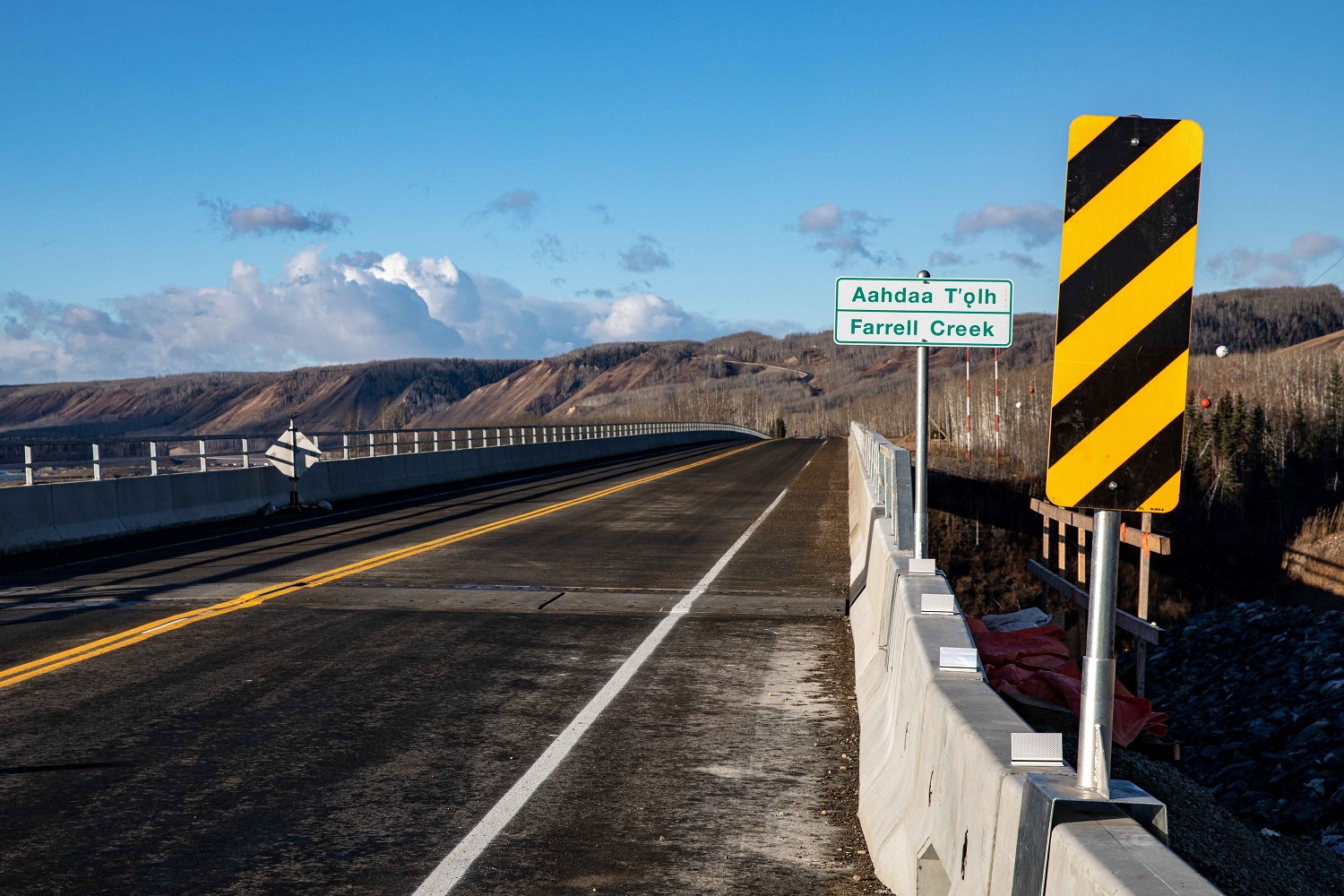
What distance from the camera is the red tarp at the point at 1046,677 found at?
27.5 feet

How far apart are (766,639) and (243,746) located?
4.74 meters

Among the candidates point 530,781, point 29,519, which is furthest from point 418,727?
point 29,519

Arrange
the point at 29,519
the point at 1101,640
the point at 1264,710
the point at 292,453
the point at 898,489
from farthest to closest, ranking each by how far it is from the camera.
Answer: the point at 1264,710 < the point at 292,453 < the point at 29,519 < the point at 898,489 < the point at 1101,640

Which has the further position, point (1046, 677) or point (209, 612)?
point (209, 612)

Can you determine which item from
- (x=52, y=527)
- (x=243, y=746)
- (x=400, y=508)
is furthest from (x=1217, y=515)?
(x=243, y=746)

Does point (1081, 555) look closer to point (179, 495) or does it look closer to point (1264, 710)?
point (1264, 710)

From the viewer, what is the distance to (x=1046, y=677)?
28.1ft

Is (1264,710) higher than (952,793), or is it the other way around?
(952,793)

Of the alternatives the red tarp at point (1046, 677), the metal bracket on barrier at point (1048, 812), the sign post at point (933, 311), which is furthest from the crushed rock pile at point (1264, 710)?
the metal bracket on barrier at point (1048, 812)

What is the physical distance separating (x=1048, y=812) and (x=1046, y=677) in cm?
584

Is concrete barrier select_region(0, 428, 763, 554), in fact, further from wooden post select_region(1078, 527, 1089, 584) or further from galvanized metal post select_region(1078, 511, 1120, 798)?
galvanized metal post select_region(1078, 511, 1120, 798)

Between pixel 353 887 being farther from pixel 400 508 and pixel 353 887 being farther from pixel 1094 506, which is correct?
pixel 400 508

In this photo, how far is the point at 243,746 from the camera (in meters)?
7.12

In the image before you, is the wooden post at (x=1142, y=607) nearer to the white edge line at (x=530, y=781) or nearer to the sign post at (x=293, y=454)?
the white edge line at (x=530, y=781)
